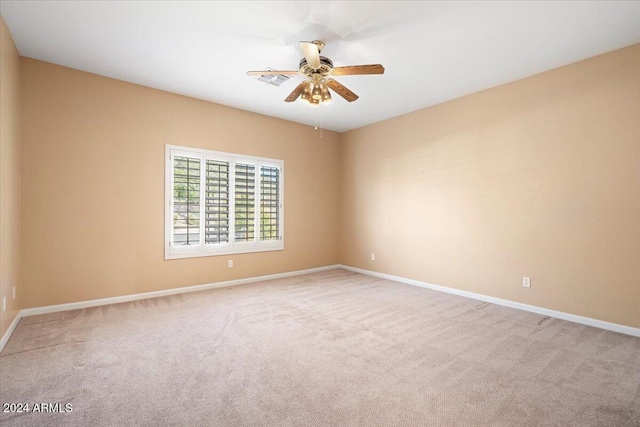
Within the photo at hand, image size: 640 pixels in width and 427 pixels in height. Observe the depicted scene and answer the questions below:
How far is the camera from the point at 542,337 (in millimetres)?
2996

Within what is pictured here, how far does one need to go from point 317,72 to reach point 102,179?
3.12 m

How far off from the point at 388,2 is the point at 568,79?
2547 mm

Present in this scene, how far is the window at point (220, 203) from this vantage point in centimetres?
449

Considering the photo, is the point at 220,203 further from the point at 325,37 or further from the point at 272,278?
the point at 325,37

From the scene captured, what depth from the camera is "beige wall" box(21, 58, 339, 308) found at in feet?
11.6

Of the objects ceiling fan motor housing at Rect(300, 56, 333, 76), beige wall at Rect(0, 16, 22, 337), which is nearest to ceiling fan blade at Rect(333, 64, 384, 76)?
ceiling fan motor housing at Rect(300, 56, 333, 76)

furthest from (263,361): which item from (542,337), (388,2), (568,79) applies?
(568,79)

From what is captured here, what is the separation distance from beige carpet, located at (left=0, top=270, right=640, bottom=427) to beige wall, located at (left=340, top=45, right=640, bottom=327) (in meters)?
0.56

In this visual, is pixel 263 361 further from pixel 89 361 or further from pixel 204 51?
pixel 204 51

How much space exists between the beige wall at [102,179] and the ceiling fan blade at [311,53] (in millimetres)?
2575

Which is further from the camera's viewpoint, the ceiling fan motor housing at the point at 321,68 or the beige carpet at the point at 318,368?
the ceiling fan motor housing at the point at 321,68

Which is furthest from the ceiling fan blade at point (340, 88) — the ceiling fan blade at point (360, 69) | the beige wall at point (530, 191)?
the beige wall at point (530, 191)

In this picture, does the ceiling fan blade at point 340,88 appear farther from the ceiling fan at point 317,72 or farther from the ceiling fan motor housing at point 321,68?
the ceiling fan motor housing at point 321,68

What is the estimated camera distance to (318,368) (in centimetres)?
238
